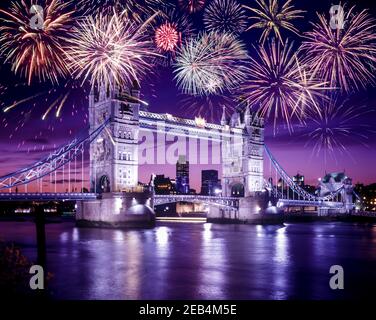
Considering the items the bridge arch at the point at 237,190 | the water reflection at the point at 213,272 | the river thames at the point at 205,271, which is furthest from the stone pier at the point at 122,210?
the bridge arch at the point at 237,190

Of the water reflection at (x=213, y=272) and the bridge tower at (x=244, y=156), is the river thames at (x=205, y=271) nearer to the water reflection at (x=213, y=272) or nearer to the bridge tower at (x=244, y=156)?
the water reflection at (x=213, y=272)

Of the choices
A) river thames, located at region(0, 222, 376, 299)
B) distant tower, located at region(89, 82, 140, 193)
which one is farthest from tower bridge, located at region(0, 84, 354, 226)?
river thames, located at region(0, 222, 376, 299)

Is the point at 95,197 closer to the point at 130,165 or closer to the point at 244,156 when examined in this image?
the point at 130,165

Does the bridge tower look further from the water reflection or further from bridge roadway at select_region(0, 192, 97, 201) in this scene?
the water reflection

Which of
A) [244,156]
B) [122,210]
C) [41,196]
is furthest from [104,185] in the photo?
[244,156]

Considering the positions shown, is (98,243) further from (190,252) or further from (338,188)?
(338,188)
